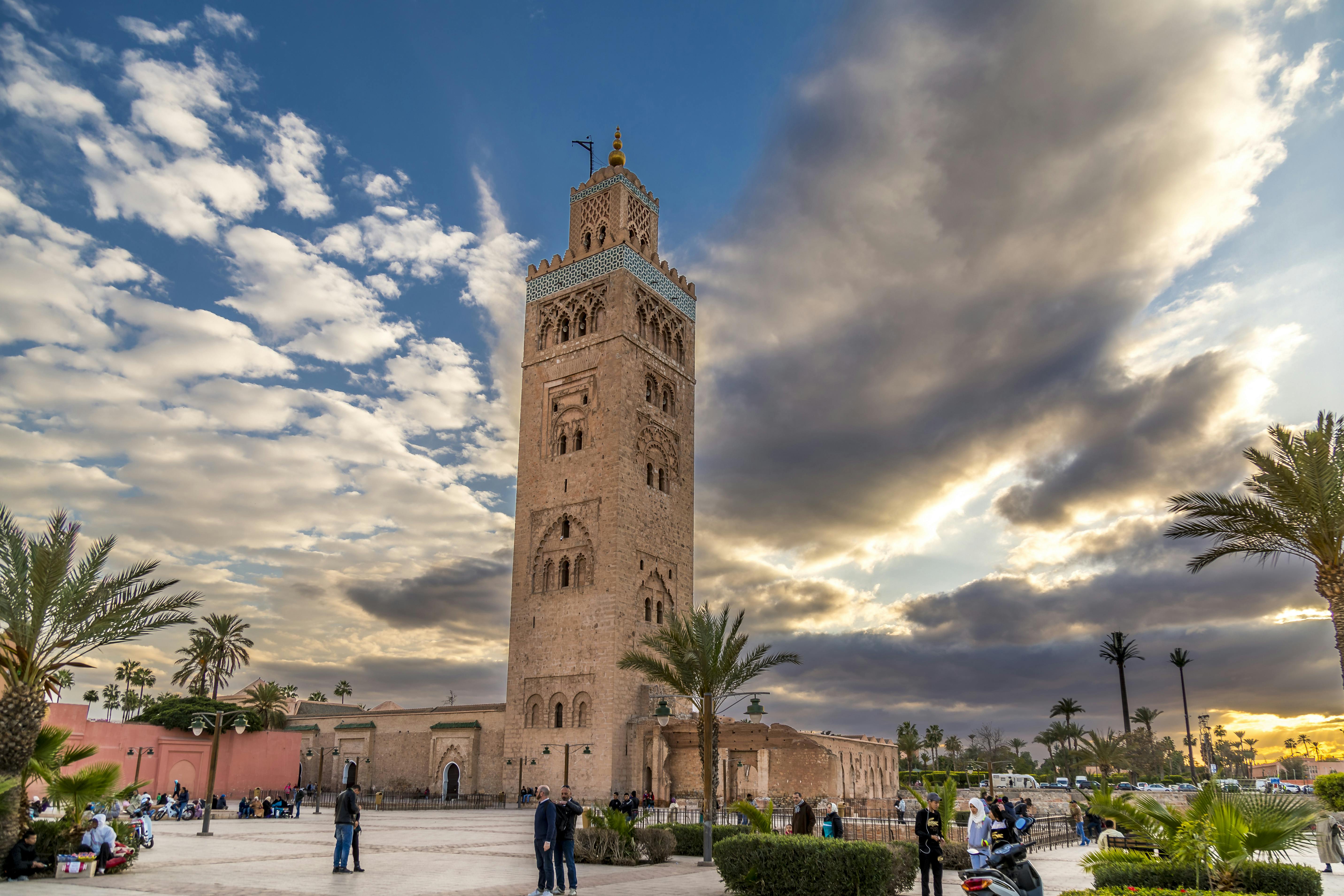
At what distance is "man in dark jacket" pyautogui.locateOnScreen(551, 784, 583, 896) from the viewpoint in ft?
31.9

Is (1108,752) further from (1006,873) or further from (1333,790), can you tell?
(1006,873)

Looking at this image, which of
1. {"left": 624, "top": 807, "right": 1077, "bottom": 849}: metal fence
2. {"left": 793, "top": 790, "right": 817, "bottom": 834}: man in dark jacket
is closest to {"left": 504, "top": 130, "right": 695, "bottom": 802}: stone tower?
{"left": 624, "top": 807, "right": 1077, "bottom": 849}: metal fence

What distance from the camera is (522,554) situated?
36.8m

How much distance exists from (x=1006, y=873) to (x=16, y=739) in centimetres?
1259

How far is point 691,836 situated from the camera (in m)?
15.6

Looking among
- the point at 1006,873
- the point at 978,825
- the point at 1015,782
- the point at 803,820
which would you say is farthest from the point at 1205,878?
the point at 1015,782

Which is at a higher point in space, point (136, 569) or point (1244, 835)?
point (136, 569)

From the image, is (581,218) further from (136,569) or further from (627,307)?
(136,569)

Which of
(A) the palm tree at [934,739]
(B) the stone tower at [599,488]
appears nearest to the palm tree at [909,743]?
(A) the palm tree at [934,739]

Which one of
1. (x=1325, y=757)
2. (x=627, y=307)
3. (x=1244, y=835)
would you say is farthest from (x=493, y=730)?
(x=1325, y=757)

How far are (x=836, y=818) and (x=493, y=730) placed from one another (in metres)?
26.2

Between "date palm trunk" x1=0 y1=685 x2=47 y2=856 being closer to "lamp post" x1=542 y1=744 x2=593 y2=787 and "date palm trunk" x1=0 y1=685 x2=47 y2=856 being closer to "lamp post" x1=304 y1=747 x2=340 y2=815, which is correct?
"lamp post" x1=542 y1=744 x2=593 y2=787

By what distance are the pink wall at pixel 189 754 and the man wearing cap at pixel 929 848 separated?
31.0 meters

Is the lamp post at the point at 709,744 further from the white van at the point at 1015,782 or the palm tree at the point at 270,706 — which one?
the palm tree at the point at 270,706
